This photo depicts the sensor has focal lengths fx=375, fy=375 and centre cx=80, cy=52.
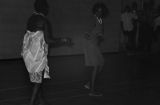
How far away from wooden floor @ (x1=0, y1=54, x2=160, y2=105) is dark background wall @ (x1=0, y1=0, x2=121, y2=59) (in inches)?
118

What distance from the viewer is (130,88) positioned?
845 centimetres

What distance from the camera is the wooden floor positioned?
7172 millimetres

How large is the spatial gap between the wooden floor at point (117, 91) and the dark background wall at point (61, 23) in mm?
3007

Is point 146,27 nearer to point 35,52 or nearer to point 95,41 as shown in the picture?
point 95,41

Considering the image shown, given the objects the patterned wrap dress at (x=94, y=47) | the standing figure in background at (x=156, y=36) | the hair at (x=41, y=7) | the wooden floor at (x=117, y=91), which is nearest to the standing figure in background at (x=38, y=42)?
the hair at (x=41, y=7)

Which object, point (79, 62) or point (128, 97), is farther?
point (79, 62)

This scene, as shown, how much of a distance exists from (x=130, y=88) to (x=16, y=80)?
274 centimetres

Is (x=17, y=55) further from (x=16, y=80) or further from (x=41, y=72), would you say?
(x=41, y=72)

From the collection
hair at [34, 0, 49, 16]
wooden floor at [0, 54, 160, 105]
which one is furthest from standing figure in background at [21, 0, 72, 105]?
wooden floor at [0, 54, 160, 105]

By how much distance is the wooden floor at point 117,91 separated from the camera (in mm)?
7172

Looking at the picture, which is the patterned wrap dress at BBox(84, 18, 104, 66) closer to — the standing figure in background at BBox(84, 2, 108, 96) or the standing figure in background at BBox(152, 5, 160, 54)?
the standing figure in background at BBox(84, 2, 108, 96)

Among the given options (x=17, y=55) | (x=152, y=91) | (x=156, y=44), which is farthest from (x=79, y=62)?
(x=156, y=44)

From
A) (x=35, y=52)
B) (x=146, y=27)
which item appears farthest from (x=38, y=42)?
(x=146, y=27)

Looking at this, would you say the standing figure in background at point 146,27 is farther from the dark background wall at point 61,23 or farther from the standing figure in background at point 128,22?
the dark background wall at point 61,23
